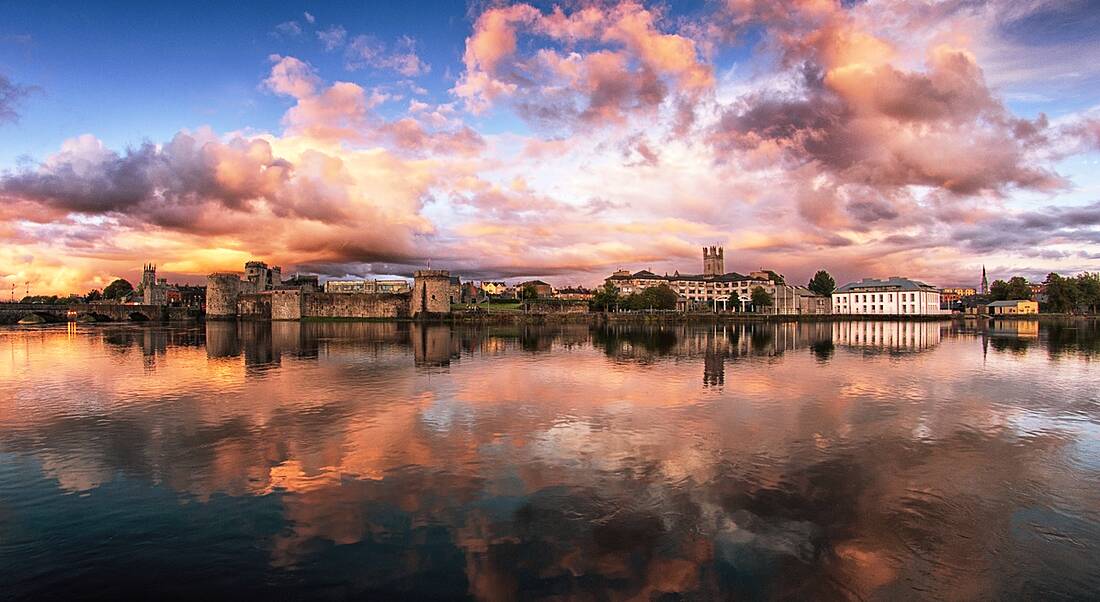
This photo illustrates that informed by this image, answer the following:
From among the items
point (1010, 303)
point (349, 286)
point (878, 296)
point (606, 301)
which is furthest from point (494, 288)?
point (1010, 303)

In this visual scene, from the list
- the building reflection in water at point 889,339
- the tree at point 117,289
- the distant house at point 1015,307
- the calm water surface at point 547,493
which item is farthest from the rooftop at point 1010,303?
the tree at point 117,289

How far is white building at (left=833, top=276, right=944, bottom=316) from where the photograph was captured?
349 feet

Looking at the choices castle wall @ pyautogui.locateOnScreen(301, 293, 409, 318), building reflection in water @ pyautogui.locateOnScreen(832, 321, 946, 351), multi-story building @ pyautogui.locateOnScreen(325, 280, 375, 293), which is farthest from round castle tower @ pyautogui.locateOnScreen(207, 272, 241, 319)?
building reflection in water @ pyautogui.locateOnScreen(832, 321, 946, 351)

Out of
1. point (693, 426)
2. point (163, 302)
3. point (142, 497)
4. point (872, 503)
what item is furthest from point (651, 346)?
point (163, 302)

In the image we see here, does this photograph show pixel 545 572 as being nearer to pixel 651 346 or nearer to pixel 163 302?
pixel 651 346

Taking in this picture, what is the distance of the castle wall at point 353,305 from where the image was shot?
274 feet

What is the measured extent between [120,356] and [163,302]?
10607cm

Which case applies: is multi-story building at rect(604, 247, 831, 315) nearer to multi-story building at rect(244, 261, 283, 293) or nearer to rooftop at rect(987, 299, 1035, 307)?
rooftop at rect(987, 299, 1035, 307)

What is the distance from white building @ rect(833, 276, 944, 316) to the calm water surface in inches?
4106

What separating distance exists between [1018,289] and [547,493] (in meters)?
149

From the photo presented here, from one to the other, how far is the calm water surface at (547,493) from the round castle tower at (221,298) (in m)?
78.0

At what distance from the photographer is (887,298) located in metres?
110

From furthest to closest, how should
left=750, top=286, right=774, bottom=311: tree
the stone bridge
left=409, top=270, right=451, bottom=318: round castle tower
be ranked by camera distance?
left=750, top=286, right=774, bottom=311: tree
the stone bridge
left=409, top=270, right=451, bottom=318: round castle tower

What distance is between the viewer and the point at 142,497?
791 cm
